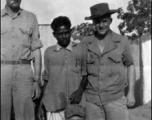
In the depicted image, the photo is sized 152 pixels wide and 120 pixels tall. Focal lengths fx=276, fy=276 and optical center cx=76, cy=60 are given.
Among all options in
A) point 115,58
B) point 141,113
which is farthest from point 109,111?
point 141,113

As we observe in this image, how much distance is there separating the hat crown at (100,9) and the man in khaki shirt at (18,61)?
1.67 ft

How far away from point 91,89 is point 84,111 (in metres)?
0.19

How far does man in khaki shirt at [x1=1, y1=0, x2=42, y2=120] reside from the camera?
2.22 meters

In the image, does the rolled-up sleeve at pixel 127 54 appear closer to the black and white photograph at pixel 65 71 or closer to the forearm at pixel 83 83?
the black and white photograph at pixel 65 71

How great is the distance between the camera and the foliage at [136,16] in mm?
2631

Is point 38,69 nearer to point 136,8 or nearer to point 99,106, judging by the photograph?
point 99,106

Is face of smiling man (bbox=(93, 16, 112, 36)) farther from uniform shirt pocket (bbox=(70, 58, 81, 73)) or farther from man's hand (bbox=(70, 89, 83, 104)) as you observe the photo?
man's hand (bbox=(70, 89, 83, 104))

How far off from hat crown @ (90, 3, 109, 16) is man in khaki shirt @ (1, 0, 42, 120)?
510mm

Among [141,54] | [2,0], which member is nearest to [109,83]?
[2,0]

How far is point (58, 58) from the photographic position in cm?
228

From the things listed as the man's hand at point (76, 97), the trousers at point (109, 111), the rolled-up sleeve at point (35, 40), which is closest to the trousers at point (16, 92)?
the rolled-up sleeve at point (35, 40)

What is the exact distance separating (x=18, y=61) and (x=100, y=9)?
80cm

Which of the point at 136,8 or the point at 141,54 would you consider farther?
the point at 141,54

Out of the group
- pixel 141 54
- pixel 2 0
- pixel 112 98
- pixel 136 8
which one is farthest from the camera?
pixel 141 54
